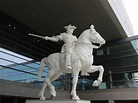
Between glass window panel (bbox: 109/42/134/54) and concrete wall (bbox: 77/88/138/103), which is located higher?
glass window panel (bbox: 109/42/134/54)

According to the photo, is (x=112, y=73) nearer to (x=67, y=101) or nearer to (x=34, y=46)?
(x=34, y=46)

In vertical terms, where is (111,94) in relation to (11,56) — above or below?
below

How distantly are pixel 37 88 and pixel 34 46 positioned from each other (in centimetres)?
398

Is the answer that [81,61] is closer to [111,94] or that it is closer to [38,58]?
[38,58]

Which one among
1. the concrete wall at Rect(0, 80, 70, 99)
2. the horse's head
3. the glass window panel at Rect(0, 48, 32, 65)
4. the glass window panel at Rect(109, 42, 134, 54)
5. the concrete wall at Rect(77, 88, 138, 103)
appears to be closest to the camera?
the horse's head

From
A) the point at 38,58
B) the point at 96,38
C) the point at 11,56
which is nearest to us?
the point at 96,38

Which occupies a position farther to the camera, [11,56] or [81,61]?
[11,56]

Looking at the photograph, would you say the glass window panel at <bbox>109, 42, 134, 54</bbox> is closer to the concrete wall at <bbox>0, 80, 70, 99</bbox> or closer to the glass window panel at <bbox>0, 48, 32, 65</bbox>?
the concrete wall at <bbox>0, 80, 70, 99</bbox>

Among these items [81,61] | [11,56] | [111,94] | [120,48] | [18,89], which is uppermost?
[120,48]

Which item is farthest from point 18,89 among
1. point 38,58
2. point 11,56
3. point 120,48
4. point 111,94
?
point 120,48

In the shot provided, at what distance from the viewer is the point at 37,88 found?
12.2 m

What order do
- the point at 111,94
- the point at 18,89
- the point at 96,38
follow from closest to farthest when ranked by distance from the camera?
1. the point at 96,38
2. the point at 18,89
3. the point at 111,94

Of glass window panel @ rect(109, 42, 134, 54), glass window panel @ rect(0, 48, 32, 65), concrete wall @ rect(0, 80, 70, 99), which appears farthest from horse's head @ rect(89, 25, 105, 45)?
glass window panel @ rect(109, 42, 134, 54)

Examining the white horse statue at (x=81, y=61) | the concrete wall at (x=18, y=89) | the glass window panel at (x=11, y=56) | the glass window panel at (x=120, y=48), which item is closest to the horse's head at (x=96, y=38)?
the white horse statue at (x=81, y=61)
